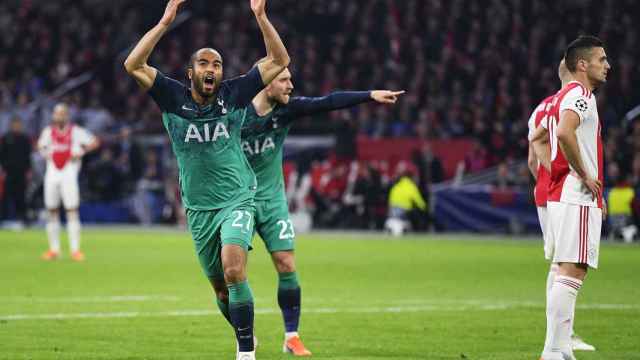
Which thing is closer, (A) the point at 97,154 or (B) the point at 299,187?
(B) the point at 299,187

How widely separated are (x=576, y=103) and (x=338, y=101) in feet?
7.33

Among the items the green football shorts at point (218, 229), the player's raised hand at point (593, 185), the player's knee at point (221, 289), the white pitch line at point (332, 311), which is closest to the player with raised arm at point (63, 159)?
the white pitch line at point (332, 311)

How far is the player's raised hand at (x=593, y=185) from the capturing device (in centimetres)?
934

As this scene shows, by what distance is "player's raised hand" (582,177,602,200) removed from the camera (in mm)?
9344

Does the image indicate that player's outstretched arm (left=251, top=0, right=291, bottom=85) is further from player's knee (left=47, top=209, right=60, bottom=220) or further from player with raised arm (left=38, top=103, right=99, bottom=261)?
player's knee (left=47, top=209, right=60, bottom=220)

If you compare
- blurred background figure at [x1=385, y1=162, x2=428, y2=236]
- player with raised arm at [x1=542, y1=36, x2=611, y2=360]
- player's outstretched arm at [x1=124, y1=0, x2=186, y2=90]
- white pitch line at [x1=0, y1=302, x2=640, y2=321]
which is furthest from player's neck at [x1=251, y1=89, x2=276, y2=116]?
blurred background figure at [x1=385, y1=162, x2=428, y2=236]

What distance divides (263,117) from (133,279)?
8.35 metres

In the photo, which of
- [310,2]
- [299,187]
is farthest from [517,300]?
[310,2]

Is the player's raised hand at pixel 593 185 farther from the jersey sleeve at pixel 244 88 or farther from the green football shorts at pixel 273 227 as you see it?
the green football shorts at pixel 273 227

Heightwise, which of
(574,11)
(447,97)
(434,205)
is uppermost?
(574,11)

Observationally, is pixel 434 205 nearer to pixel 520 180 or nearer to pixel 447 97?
pixel 520 180

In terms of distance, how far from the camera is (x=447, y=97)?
36.0 meters

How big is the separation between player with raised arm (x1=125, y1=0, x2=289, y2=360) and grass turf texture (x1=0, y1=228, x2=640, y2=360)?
126 cm

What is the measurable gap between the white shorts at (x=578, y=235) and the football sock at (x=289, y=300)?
8.63ft
